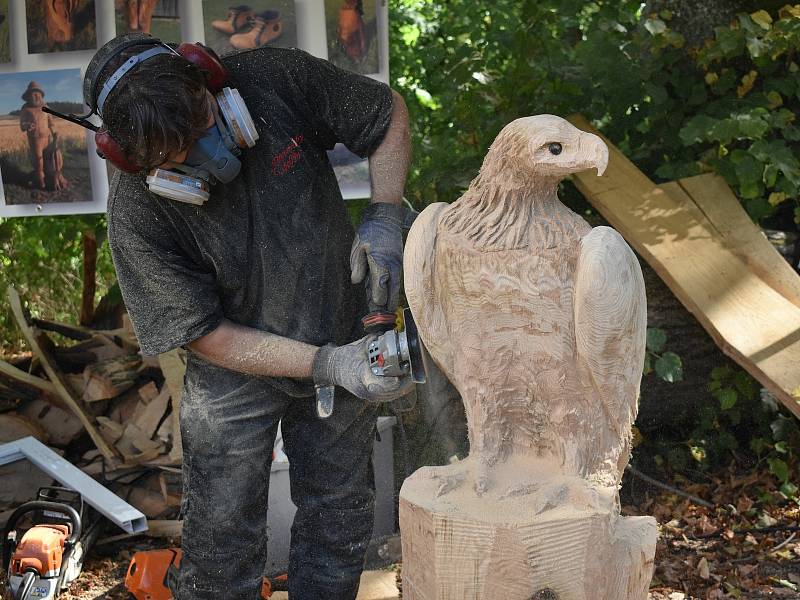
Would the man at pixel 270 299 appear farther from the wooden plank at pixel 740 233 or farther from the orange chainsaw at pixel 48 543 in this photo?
the wooden plank at pixel 740 233

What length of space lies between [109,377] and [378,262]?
2.19 m

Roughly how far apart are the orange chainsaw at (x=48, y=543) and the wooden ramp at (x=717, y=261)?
2364 mm

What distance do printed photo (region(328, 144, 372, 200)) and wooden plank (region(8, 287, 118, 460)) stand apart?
59.1 inches

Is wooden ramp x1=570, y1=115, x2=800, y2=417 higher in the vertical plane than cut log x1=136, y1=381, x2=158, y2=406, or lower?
higher

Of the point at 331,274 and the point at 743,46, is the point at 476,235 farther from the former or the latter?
the point at 743,46

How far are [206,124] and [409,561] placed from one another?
3.73 feet

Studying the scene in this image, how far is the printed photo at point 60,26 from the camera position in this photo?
3.46 m

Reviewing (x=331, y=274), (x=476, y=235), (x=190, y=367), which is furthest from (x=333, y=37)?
(x=476, y=235)

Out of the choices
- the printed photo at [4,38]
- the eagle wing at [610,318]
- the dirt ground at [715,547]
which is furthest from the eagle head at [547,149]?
the printed photo at [4,38]

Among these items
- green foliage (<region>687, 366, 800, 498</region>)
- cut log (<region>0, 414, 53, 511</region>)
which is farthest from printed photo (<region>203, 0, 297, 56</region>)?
green foliage (<region>687, 366, 800, 498</region>)

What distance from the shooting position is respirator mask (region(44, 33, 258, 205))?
2.16 meters

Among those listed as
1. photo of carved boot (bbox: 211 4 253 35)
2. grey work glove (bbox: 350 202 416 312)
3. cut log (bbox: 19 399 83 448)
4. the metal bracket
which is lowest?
cut log (bbox: 19 399 83 448)

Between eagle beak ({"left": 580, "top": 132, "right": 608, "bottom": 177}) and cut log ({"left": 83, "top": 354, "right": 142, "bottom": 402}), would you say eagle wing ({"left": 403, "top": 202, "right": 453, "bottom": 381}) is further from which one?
cut log ({"left": 83, "top": 354, "right": 142, "bottom": 402})

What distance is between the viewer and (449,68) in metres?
4.32
